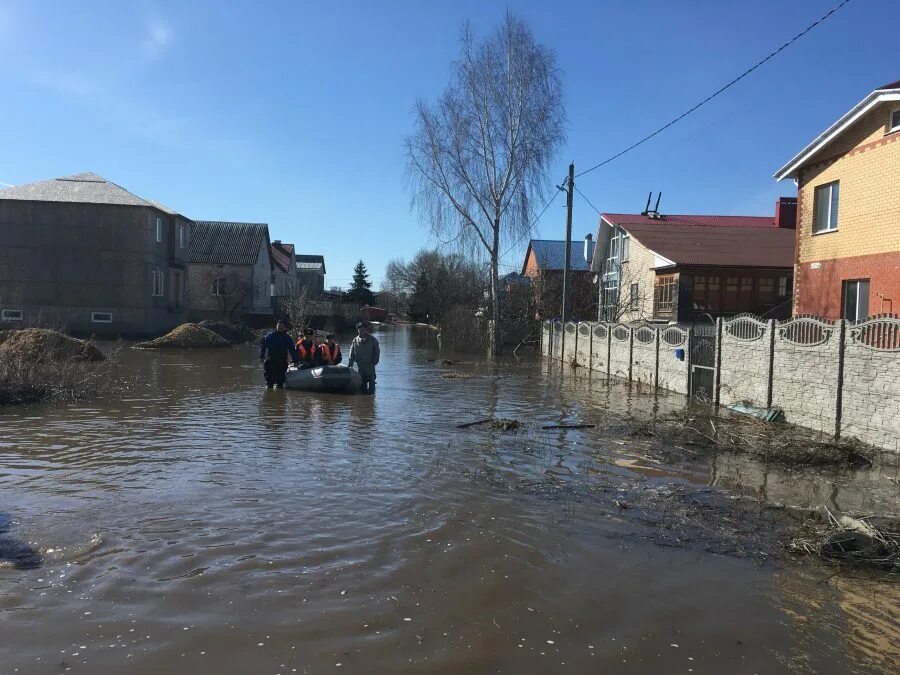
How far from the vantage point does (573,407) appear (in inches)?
572

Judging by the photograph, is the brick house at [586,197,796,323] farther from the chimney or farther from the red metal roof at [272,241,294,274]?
the red metal roof at [272,241,294,274]

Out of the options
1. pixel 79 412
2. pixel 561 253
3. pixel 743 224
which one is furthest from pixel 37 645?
pixel 561 253

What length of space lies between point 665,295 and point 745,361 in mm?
17584

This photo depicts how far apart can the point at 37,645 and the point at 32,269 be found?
35.8m

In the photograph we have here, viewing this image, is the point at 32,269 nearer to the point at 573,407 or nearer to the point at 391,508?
the point at 573,407

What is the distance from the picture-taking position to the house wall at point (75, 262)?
3397 centimetres

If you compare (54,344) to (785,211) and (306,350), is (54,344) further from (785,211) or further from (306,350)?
(785,211)

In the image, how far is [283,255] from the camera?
221 ft

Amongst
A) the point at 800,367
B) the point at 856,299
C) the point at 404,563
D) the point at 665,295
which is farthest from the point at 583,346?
the point at 404,563

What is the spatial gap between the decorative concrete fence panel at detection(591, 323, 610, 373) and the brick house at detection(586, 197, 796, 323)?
7.14 metres

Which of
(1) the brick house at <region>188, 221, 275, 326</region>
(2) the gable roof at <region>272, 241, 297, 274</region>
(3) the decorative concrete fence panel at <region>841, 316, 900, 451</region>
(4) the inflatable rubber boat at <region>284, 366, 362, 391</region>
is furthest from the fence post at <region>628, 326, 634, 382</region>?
(2) the gable roof at <region>272, 241, 297, 274</region>

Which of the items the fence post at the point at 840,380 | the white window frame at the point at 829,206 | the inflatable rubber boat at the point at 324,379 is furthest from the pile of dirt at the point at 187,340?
the fence post at the point at 840,380

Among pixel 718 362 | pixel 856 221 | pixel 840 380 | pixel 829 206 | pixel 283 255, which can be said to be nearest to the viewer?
pixel 840 380

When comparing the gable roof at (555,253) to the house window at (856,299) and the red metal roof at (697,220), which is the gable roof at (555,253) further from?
the house window at (856,299)
